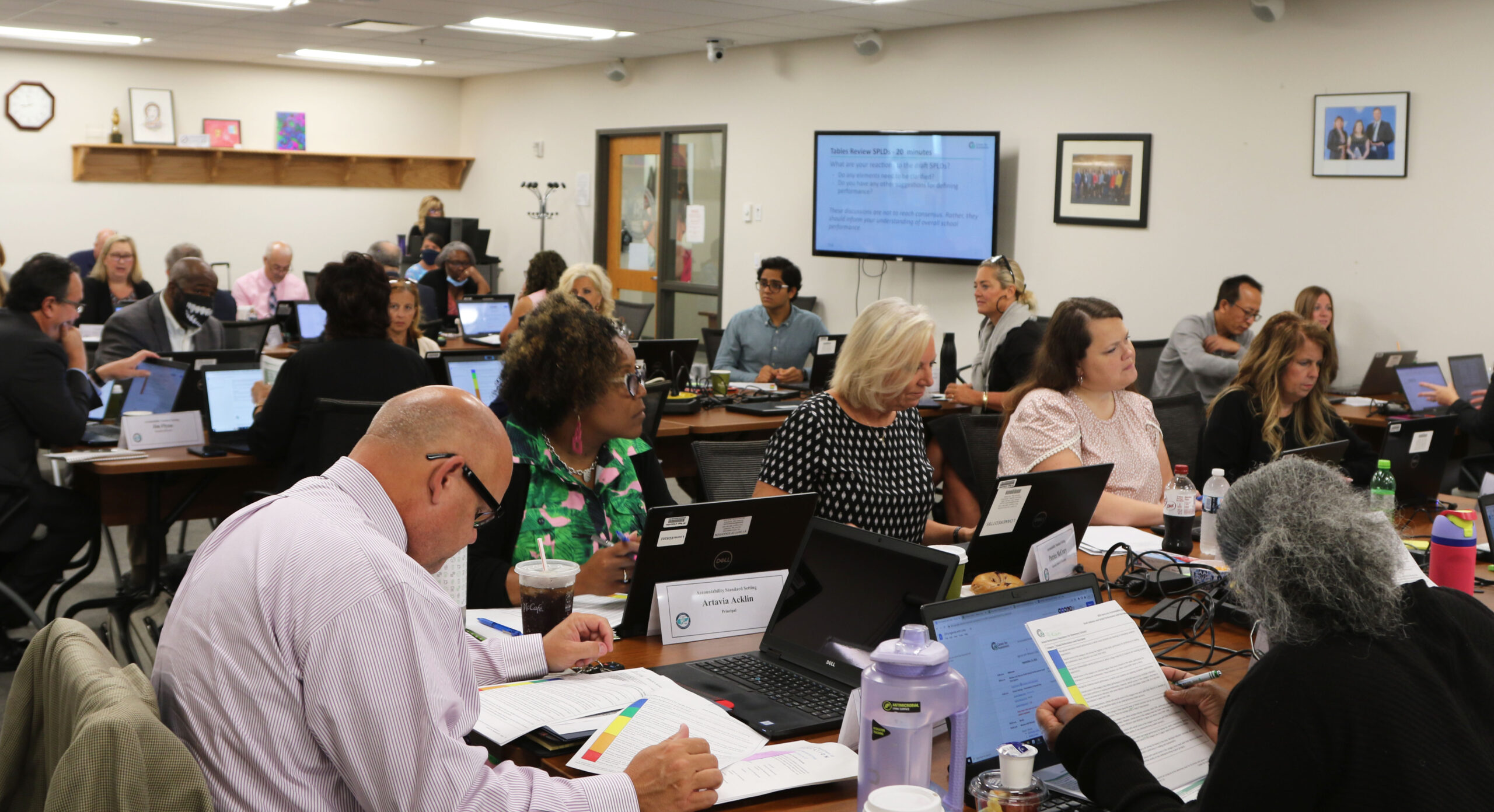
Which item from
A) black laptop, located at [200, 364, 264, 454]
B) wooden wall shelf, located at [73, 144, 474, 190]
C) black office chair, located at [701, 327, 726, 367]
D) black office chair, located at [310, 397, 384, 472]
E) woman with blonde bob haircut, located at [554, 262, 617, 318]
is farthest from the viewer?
wooden wall shelf, located at [73, 144, 474, 190]

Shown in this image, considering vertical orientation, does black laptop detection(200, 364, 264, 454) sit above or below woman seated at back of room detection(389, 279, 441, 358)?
below

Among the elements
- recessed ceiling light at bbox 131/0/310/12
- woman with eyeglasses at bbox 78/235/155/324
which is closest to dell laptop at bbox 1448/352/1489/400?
recessed ceiling light at bbox 131/0/310/12

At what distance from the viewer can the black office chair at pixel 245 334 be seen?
6.02m

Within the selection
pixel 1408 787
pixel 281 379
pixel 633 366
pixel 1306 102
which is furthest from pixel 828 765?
pixel 1306 102

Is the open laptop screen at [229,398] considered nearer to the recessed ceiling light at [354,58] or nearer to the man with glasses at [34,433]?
the man with glasses at [34,433]

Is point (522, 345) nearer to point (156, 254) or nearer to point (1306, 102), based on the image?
point (1306, 102)

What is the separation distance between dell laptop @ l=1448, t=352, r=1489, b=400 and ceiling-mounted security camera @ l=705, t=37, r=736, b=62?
5326 millimetres

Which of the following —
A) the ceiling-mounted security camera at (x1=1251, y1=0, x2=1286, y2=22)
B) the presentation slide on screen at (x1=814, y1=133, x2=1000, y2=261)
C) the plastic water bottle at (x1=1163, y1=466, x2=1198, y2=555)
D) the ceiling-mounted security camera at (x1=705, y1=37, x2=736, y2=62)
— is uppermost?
the ceiling-mounted security camera at (x1=705, y1=37, x2=736, y2=62)

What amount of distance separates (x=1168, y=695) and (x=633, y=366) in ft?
4.50

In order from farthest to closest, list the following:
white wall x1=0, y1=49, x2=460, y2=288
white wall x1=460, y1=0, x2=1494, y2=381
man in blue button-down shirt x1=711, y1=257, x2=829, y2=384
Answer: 1. white wall x1=0, y1=49, x2=460, y2=288
2. man in blue button-down shirt x1=711, y1=257, x2=829, y2=384
3. white wall x1=460, y1=0, x2=1494, y2=381

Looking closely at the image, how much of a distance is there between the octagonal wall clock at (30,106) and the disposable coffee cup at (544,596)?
10584 mm

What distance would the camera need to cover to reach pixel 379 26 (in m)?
8.88

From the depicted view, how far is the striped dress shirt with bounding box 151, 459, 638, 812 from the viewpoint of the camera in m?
1.38

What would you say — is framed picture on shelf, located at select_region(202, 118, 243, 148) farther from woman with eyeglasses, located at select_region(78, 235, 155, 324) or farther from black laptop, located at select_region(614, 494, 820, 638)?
black laptop, located at select_region(614, 494, 820, 638)
